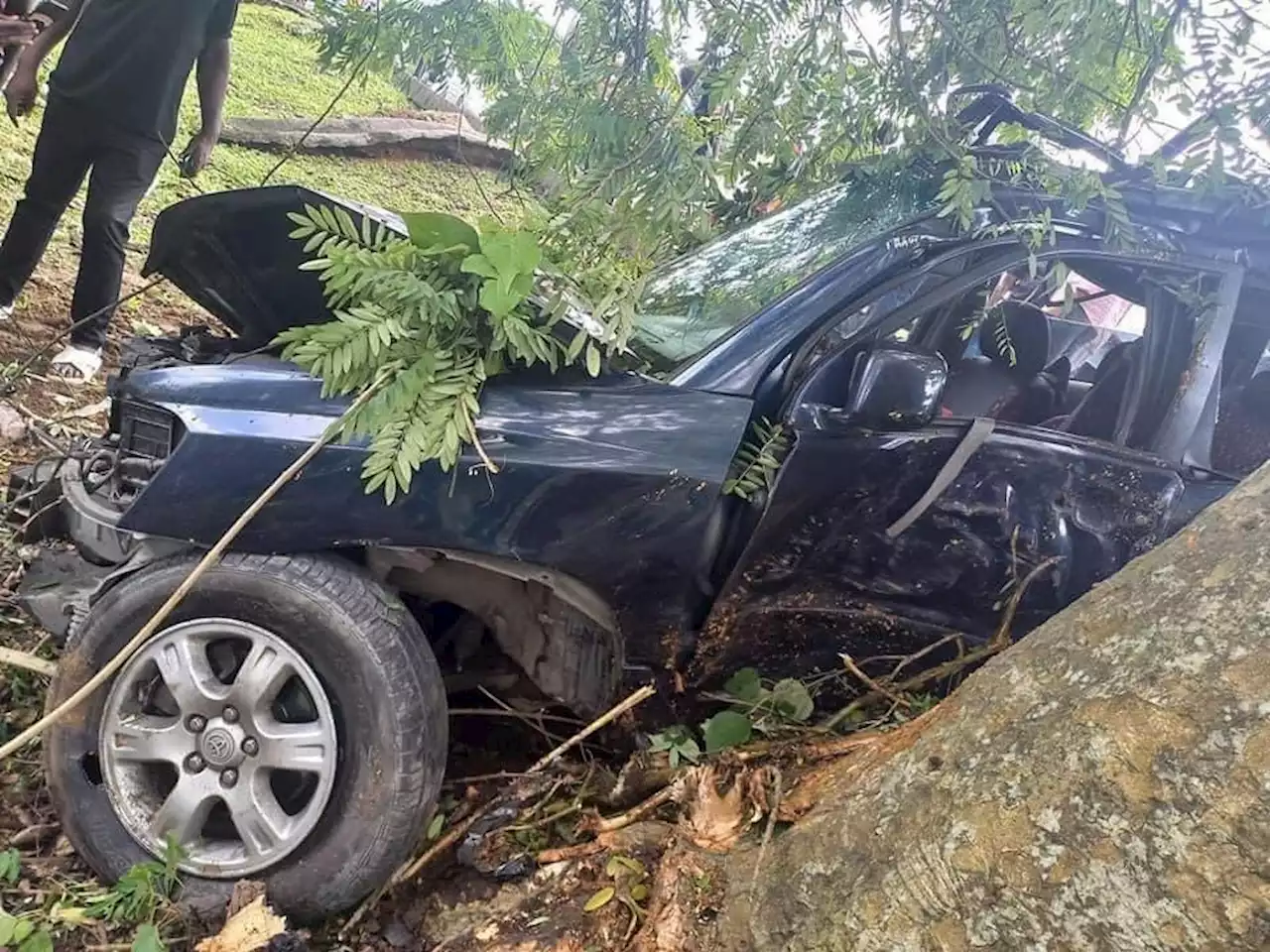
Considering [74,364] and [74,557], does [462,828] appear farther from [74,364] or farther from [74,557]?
[74,364]

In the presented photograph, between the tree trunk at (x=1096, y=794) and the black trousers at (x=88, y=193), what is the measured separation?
3.55 metres

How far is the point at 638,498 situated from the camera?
88.8 inches

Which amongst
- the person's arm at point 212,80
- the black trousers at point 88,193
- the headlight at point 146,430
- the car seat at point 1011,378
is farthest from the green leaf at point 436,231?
the person's arm at point 212,80

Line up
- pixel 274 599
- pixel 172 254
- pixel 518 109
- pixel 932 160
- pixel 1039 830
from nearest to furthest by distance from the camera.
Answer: pixel 1039 830 → pixel 274 599 → pixel 172 254 → pixel 932 160 → pixel 518 109

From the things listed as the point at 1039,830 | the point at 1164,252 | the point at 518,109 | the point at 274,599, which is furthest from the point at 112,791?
the point at 1164,252

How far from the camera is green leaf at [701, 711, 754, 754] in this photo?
2339mm

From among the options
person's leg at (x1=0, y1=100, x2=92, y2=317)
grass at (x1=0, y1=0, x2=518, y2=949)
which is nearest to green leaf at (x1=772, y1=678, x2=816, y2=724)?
grass at (x1=0, y1=0, x2=518, y2=949)

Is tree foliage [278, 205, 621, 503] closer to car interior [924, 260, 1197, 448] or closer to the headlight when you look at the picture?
the headlight

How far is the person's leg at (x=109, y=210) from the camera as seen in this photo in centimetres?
412

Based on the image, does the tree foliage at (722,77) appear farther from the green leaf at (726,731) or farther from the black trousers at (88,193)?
the black trousers at (88,193)

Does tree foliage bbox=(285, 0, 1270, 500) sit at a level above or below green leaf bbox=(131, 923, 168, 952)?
above

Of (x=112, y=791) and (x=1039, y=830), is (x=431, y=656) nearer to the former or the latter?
(x=112, y=791)

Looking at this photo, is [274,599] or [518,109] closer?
[274,599]

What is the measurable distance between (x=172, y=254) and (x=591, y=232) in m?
1.07
